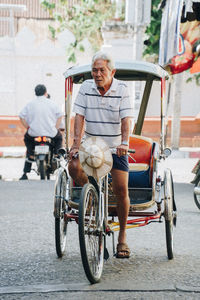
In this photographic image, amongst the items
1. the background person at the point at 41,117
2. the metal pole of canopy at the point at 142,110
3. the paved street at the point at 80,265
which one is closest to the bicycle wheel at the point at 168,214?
the paved street at the point at 80,265

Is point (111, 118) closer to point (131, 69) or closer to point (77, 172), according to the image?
point (77, 172)

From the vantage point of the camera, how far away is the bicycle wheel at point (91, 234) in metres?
4.40

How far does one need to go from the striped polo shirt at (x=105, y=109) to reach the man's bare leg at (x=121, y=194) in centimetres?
24

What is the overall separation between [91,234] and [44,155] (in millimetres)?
6599

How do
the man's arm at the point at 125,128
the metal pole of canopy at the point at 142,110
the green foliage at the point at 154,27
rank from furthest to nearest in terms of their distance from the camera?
1. the green foliage at the point at 154,27
2. the metal pole of canopy at the point at 142,110
3. the man's arm at the point at 125,128

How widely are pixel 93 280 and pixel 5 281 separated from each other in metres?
0.68

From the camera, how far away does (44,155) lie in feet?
36.8

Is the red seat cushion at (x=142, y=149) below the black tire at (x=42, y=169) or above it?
above

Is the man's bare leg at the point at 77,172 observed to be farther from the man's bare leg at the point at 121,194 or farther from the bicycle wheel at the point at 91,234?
the bicycle wheel at the point at 91,234

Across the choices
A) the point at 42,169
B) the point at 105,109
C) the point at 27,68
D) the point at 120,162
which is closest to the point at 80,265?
the point at 120,162

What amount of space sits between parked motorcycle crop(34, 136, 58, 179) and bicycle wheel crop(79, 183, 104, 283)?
6.22 m

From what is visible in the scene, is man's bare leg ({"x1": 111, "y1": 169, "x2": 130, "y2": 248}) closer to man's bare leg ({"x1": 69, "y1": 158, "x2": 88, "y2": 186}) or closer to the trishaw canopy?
man's bare leg ({"x1": 69, "y1": 158, "x2": 88, "y2": 186})

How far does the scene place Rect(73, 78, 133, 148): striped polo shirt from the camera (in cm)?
511

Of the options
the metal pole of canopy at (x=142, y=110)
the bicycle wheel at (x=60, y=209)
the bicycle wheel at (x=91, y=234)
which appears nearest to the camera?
the bicycle wheel at (x=91, y=234)
